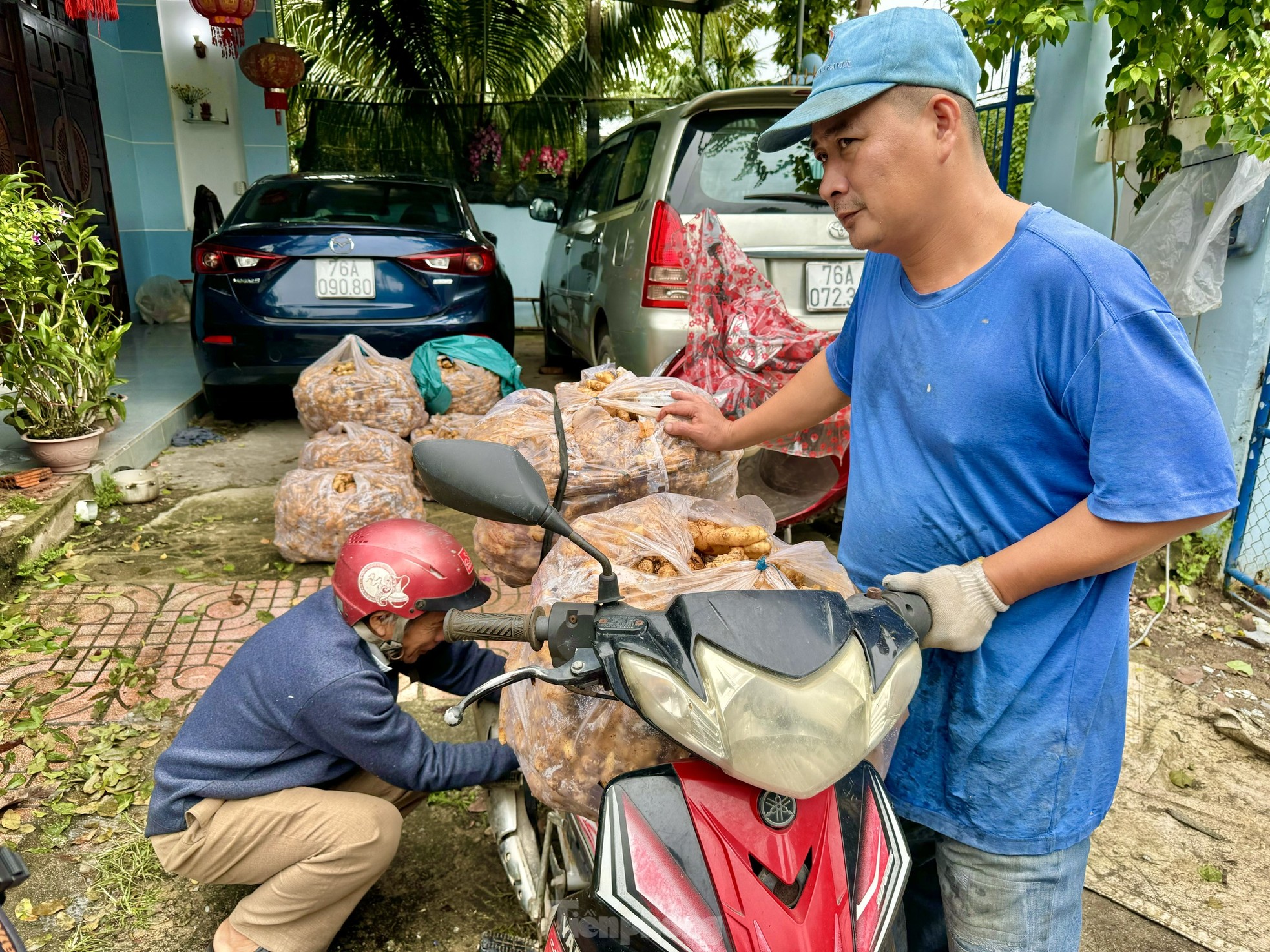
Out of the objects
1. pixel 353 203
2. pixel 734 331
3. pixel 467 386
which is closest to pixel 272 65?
pixel 353 203

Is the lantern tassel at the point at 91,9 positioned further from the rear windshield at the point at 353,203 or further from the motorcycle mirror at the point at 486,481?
the motorcycle mirror at the point at 486,481

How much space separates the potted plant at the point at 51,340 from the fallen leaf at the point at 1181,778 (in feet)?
17.0

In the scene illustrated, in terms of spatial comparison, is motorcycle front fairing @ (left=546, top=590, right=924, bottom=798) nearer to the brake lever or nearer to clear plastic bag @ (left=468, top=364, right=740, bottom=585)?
the brake lever

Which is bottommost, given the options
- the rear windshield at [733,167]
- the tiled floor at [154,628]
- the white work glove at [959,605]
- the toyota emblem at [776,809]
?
the tiled floor at [154,628]

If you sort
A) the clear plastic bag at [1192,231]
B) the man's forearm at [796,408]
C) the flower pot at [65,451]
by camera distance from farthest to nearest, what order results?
the flower pot at [65,451] < the clear plastic bag at [1192,231] < the man's forearm at [796,408]

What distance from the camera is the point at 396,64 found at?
1257cm

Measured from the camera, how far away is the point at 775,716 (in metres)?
1.07

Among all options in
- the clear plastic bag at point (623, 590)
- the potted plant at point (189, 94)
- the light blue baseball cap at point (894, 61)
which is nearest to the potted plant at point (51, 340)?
the clear plastic bag at point (623, 590)

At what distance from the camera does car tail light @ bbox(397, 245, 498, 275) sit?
5750 millimetres

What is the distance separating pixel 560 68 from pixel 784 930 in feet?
44.5

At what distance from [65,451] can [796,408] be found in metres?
4.34

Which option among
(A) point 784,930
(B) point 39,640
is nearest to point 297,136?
(B) point 39,640

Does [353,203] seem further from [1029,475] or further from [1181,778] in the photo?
[1029,475]

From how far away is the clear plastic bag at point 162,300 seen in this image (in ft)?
34.1
